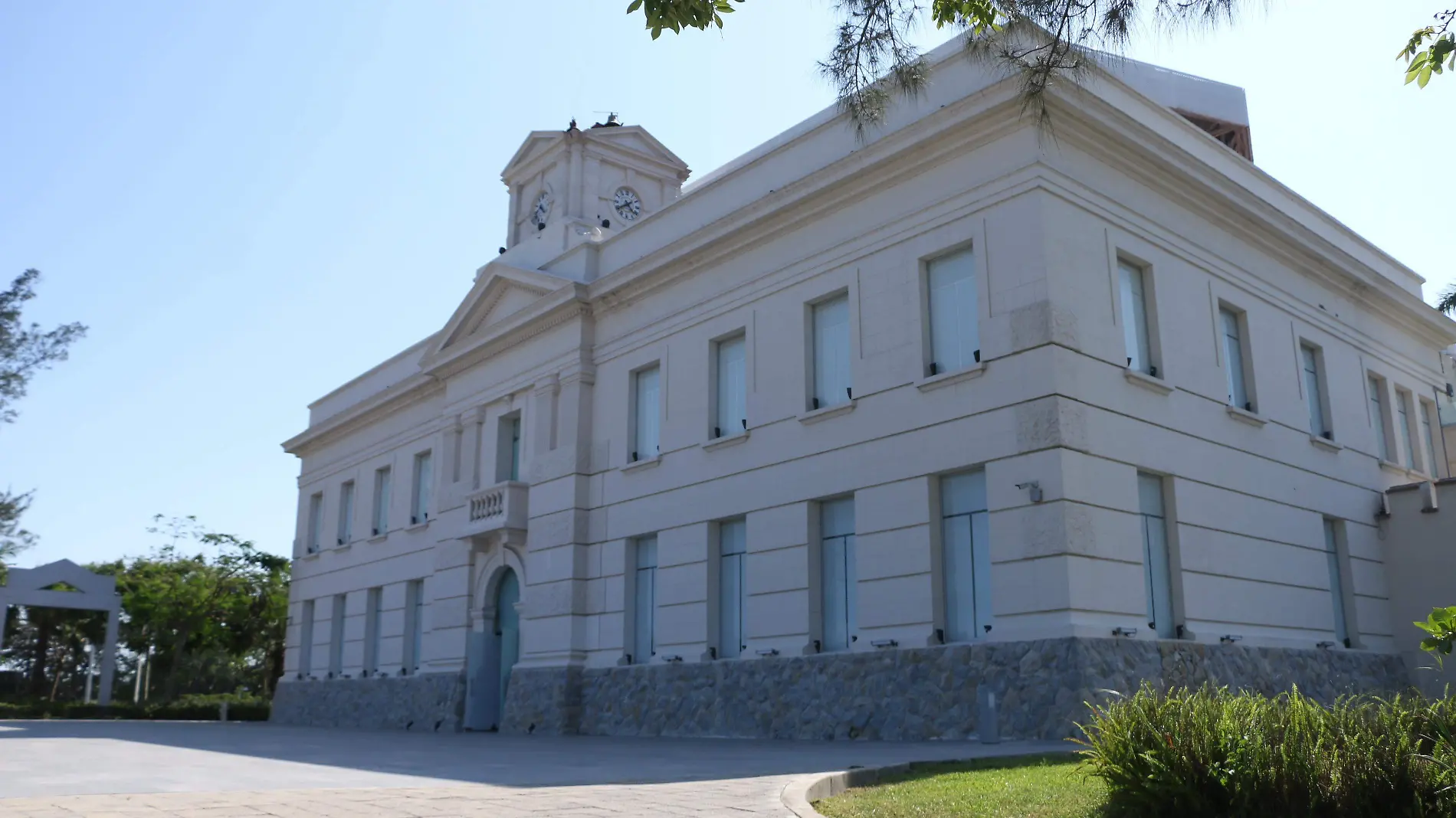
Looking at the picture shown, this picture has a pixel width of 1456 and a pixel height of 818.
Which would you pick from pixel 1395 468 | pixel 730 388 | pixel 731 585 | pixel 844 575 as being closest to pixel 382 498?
pixel 730 388

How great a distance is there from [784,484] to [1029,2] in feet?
37.8

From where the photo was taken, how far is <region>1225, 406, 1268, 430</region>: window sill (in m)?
19.8

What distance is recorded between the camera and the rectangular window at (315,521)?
126ft

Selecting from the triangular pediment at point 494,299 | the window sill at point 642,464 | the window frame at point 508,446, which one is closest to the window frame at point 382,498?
the triangular pediment at point 494,299

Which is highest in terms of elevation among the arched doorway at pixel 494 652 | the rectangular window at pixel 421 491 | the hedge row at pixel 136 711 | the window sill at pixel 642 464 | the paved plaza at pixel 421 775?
the rectangular window at pixel 421 491

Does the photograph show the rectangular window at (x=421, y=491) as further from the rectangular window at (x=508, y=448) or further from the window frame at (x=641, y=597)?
the window frame at (x=641, y=597)

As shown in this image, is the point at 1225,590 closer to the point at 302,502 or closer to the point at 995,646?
the point at 995,646

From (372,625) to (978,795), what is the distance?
2762 cm

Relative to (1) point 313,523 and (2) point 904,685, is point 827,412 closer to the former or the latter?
(2) point 904,685

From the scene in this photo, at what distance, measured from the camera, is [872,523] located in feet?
61.2

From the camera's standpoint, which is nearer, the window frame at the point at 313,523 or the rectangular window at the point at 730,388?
the rectangular window at the point at 730,388

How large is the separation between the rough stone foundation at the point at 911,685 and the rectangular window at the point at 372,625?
10.6m

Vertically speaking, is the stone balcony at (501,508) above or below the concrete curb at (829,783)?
above

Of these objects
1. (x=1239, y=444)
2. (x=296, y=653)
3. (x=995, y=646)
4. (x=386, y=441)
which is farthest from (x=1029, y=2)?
(x=296, y=653)
